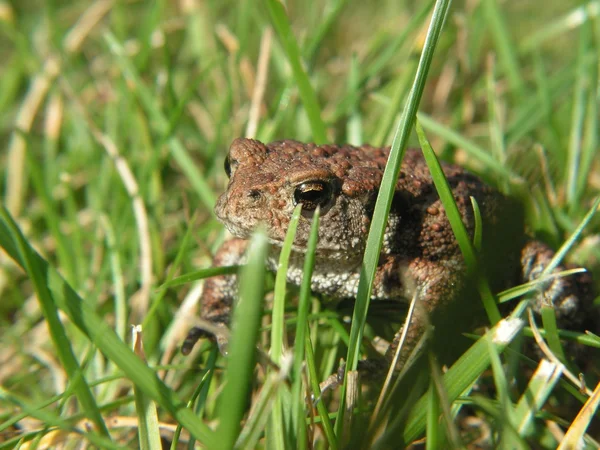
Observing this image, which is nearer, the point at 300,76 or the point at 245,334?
the point at 245,334

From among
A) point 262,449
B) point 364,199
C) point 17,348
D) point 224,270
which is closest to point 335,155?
point 364,199

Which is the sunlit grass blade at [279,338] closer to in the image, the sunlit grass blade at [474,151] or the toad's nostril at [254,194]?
the toad's nostril at [254,194]

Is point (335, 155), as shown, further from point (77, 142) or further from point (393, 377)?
point (77, 142)

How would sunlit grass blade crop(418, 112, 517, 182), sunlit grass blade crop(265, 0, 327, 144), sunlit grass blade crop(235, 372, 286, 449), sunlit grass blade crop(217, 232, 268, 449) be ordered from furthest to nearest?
sunlit grass blade crop(418, 112, 517, 182) < sunlit grass blade crop(265, 0, 327, 144) < sunlit grass blade crop(235, 372, 286, 449) < sunlit grass blade crop(217, 232, 268, 449)

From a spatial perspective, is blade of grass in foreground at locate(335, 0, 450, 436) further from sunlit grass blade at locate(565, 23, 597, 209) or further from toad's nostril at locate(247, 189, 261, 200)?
sunlit grass blade at locate(565, 23, 597, 209)

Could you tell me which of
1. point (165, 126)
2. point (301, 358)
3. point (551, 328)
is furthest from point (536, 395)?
point (165, 126)

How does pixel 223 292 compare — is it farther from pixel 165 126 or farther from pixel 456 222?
pixel 165 126

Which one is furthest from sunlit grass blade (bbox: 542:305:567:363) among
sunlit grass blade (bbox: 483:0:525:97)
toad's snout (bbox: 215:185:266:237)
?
sunlit grass blade (bbox: 483:0:525:97)
